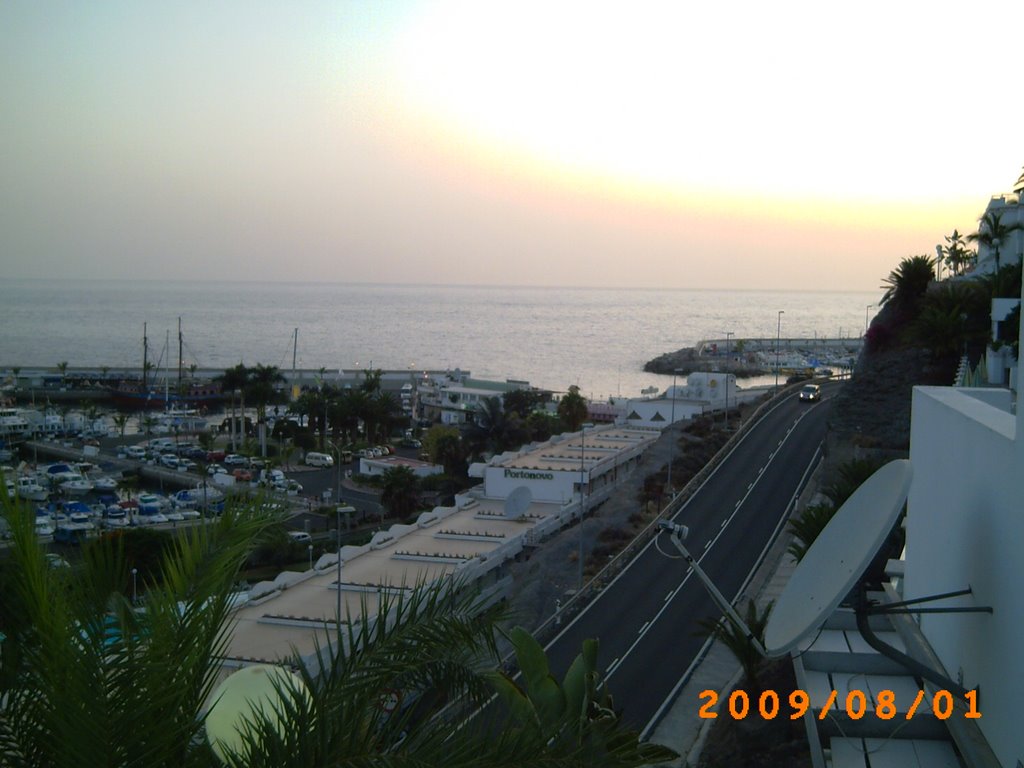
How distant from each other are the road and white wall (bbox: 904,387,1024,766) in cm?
414

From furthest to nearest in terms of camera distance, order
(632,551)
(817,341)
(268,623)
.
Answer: (817,341), (632,551), (268,623)

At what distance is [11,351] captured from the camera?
516ft

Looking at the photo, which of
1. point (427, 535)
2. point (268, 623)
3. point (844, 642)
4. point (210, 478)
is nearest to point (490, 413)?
point (210, 478)

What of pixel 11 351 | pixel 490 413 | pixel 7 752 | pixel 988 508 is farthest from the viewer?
pixel 11 351

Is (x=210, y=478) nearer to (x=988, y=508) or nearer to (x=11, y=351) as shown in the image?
(x=988, y=508)

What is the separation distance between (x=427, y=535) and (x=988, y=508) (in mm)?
24511

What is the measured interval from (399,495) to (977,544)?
40.9 metres

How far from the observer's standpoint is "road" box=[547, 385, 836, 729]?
56.1ft

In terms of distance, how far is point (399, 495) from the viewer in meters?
46.2

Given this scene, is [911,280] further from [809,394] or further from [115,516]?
[115,516]

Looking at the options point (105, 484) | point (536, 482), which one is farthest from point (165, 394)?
point (536, 482)

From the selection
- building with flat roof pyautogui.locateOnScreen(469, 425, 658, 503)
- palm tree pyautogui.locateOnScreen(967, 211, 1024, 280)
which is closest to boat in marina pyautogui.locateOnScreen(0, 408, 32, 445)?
building with flat roof pyautogui.locateOnScreen(469, 425, 658, 503)

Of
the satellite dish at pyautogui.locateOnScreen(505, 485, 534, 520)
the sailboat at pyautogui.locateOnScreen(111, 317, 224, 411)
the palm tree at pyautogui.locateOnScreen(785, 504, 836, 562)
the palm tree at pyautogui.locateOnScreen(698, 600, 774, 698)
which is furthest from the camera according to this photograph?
the sailboat at pyautogui.locateOnScreen(111, 317, 224, 411)
